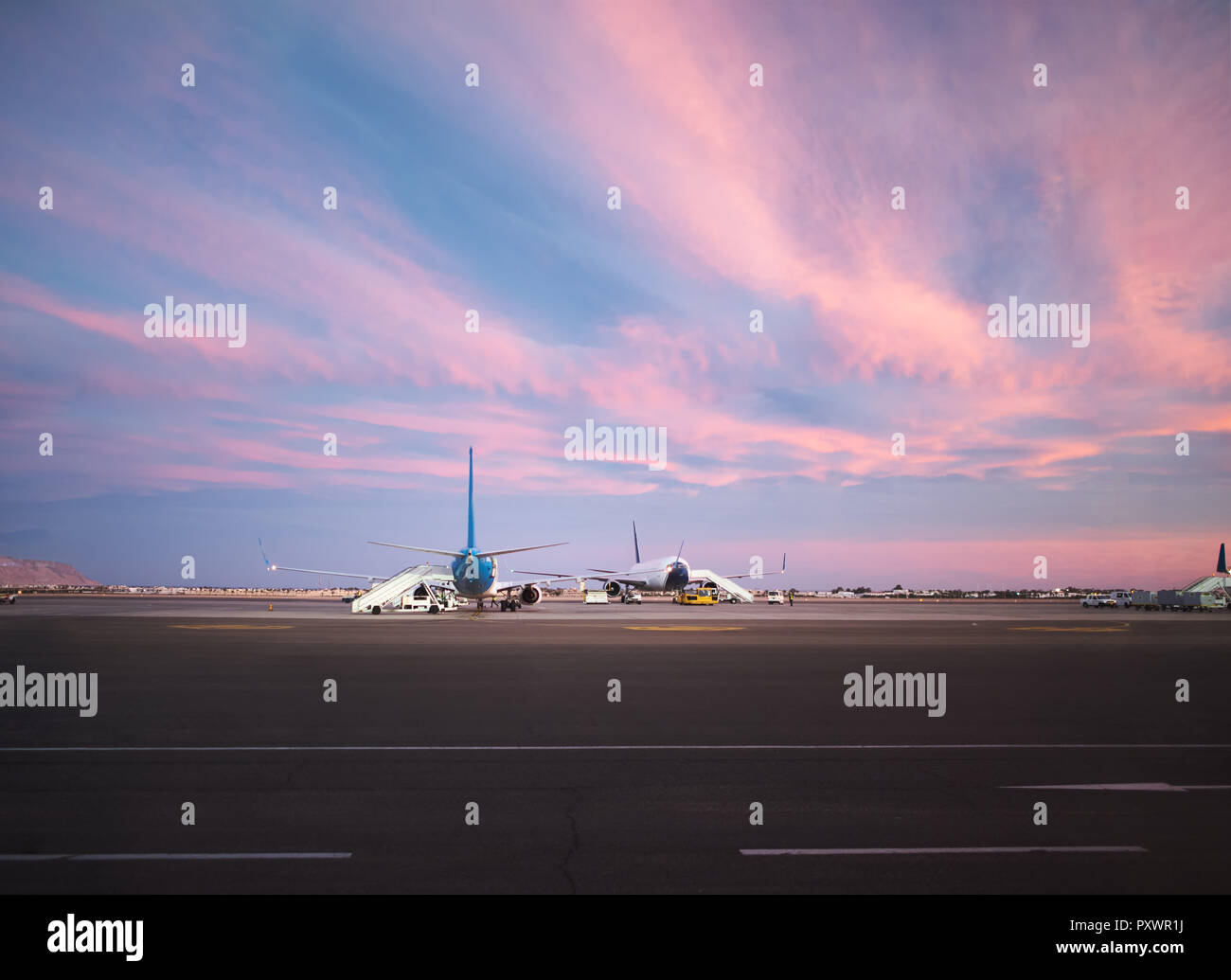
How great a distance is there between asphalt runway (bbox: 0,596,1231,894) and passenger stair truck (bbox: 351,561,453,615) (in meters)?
37.6

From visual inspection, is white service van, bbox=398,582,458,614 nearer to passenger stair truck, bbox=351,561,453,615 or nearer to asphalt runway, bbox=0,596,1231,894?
passenger stair truck, bbox=351,561,453,615

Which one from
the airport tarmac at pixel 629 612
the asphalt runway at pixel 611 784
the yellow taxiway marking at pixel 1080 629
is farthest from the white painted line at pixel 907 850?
the airport tarmac at pixel 629 612

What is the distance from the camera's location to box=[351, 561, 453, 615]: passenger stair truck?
5797 centimetres

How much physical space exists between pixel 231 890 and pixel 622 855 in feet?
10.3

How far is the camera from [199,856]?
670 centimetres

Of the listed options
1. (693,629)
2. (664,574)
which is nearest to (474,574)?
(693,629)

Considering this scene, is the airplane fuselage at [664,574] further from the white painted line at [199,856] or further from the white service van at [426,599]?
the white painted line at [199,856]

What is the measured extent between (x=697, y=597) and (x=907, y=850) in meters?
85.7

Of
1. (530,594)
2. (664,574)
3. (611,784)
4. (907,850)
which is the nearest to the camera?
(907,850)

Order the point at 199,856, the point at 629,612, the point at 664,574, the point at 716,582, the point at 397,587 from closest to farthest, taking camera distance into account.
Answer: the point at 199,856
the point at 397,587
the point at 629,612
the point at 664,574
the point at 716,582

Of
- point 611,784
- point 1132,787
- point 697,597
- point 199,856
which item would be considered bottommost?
point 697,597

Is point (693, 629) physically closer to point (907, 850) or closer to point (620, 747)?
point (620, 747)

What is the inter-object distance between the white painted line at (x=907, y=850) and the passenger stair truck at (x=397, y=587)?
5414 cm

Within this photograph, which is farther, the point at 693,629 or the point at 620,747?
the point at 693,629
